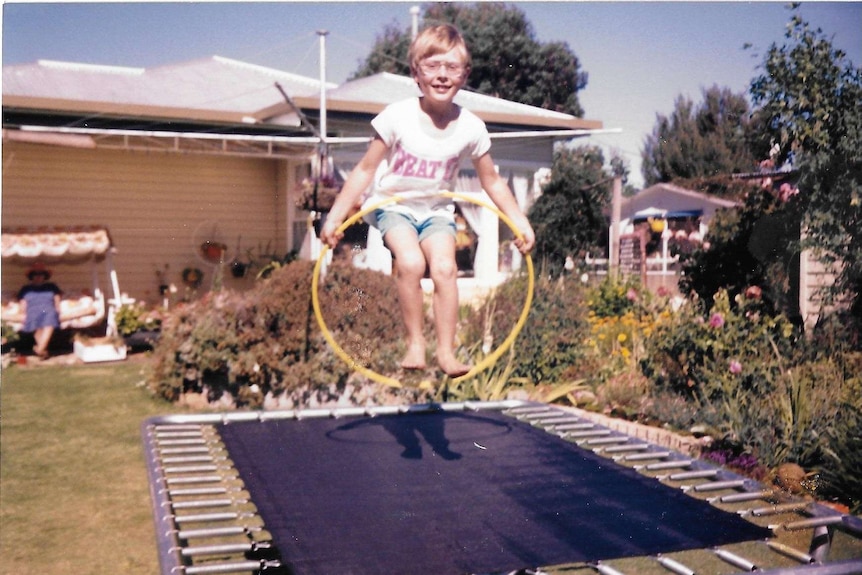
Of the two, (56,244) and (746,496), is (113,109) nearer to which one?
(56,244)

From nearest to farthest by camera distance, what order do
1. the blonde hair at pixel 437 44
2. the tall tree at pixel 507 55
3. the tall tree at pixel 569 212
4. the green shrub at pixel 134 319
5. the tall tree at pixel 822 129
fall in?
1. the blonde hair at pixel 437 44
2. the tall tree at pixel 822 129
3. the tall tree at pixel 507 55
4. the tall tree at pixel 569 212
5. the green shrub at pixel 134 319

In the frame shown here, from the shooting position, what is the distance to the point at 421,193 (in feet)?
9.48

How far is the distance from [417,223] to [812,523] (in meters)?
1.62

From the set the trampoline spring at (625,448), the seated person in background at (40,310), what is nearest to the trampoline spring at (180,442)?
the trampoline spring at (625,448)

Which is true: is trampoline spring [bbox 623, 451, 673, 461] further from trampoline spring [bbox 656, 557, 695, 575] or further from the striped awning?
the striped awning

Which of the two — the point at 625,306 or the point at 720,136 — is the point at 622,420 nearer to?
the point at 625,306

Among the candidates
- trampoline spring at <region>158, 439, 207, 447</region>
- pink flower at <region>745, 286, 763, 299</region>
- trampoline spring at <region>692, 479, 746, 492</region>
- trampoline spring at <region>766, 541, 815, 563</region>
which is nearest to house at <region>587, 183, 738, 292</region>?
pink flower at <region>745, 286, 763, 299</region>

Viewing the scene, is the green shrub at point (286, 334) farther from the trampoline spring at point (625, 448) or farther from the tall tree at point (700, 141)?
the tall tree at point (700, 141)

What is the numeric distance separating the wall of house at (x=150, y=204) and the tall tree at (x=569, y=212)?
2.96 meters

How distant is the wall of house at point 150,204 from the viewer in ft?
25.0

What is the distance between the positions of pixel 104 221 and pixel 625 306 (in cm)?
500

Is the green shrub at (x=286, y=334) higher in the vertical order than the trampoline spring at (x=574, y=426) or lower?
higher

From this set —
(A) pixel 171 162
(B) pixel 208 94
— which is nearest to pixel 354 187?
(A) pixel 171 162

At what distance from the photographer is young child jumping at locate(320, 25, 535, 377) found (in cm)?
285
